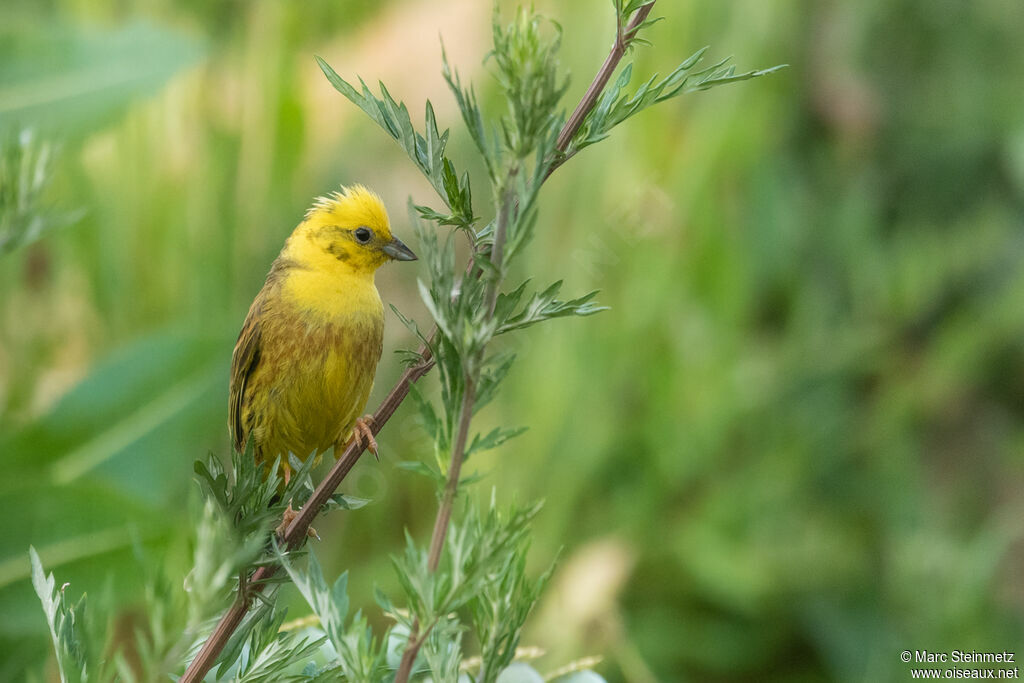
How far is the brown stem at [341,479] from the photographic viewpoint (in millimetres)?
406

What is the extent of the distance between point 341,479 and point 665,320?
4.79 feet

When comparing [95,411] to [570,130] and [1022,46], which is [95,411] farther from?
[1022,46]

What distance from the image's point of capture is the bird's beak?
25.3 inches

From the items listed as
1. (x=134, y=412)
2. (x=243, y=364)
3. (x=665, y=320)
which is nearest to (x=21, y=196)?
(x=243, y=364)

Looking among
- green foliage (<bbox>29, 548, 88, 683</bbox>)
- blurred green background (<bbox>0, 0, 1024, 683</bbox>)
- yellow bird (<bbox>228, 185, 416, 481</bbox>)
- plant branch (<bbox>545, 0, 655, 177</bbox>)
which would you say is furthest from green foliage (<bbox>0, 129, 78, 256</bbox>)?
blurred green background (<bbox>0, 0, 1024, 683</bbox>)

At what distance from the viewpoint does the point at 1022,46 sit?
7.14ft

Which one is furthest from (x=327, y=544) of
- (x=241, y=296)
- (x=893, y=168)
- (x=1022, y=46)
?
(x=1022, y=46)

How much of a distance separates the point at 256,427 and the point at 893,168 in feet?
5.82

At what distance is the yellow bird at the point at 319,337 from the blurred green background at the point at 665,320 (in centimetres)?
59

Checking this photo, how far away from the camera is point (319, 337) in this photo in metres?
0.70

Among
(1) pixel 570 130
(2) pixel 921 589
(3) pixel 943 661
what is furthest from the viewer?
(2) pixel 921 589

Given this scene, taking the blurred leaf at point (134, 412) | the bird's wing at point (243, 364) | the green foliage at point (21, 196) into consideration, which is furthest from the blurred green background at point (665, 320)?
the green foliage at point (21, 196)

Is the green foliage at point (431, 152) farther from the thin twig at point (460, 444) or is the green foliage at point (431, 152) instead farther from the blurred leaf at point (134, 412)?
the blurred leaf at point (134, 412)

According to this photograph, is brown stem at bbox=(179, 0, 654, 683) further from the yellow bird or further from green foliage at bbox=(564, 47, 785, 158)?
the yellow bird
